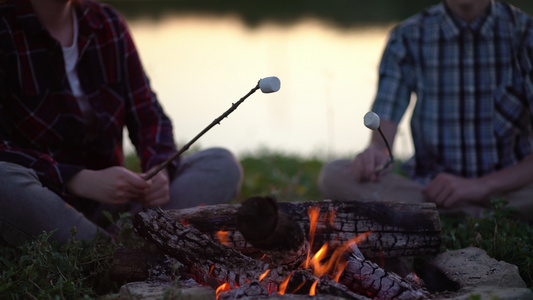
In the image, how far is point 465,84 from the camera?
348cm

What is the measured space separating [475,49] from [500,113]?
374 millimetres

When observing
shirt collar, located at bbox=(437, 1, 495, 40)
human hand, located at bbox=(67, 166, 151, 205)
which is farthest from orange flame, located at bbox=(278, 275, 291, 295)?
shirt collar, located at bbox=(437, 1, 495, 40)

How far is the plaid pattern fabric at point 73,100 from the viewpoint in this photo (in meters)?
2.88

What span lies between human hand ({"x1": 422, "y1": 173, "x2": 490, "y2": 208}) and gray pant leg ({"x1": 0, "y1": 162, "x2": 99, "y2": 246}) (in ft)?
5.68

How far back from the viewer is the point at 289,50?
9758mm

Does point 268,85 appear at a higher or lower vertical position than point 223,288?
higher

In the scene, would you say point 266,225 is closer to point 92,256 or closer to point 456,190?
point 92,256

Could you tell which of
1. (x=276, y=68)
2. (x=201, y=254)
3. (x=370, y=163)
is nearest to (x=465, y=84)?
(x=370, y=163)

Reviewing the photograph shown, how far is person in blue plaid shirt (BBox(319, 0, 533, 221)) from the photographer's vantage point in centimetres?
339

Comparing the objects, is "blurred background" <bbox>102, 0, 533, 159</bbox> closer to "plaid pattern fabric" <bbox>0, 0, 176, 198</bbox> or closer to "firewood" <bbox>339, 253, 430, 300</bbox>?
"plaid pattern fabric" <bbox>0, 0, 176, 198</bbox>

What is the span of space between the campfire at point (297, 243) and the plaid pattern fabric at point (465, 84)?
1.07m

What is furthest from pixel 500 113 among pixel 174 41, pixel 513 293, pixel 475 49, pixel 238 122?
pixel 174 41

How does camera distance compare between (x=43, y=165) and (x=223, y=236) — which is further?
(x=43, y=165)

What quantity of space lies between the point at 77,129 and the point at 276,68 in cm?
600
